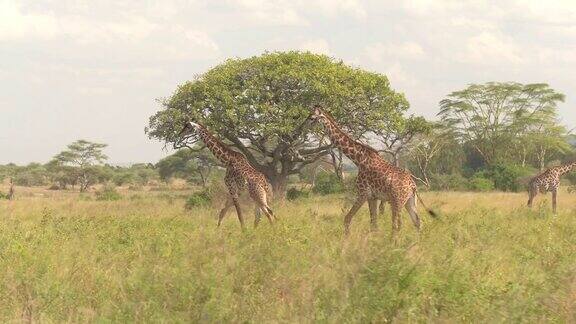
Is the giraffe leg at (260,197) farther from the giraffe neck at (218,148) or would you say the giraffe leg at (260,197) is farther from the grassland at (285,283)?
the grassland at (285,283)

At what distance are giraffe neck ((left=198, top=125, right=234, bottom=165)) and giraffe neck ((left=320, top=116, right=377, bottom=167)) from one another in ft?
7.78

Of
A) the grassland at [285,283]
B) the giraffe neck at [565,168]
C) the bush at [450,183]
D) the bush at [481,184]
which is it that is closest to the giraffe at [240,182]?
the grassland at [285,283]

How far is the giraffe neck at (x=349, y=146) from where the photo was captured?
36.2 feet

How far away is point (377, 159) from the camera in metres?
10.8

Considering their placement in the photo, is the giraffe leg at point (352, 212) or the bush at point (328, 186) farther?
the bush at point (328, 186)

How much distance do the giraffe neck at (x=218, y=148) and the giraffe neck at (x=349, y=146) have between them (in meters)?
2.37

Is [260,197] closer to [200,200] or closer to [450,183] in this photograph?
[200,200]

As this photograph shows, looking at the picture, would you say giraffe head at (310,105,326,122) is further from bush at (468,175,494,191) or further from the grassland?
bush at (468,175,494,191)

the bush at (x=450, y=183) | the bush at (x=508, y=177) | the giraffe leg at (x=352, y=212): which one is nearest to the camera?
the giraffe leg at (x=352, y=212)

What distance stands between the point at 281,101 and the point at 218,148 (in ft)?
41.8

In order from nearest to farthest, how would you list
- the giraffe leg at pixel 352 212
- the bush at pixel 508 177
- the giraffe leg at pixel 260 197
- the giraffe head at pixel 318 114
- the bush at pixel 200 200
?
the giraffe leg at pixel 352 212 < the giraffe head at pixel 318 114 < the giraffe leg at pixel 260 197 < the bush at pixel 200 200 < the bush at pixel 508 177

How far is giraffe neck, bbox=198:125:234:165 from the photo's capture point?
42.7 feet

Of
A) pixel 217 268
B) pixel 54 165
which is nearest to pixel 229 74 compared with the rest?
pixel 217 268

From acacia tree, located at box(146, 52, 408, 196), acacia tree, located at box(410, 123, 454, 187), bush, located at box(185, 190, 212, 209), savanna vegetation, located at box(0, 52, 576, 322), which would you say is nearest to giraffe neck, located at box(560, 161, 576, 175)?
savanna vegetation, located at box(0, 52, 576, 322)
